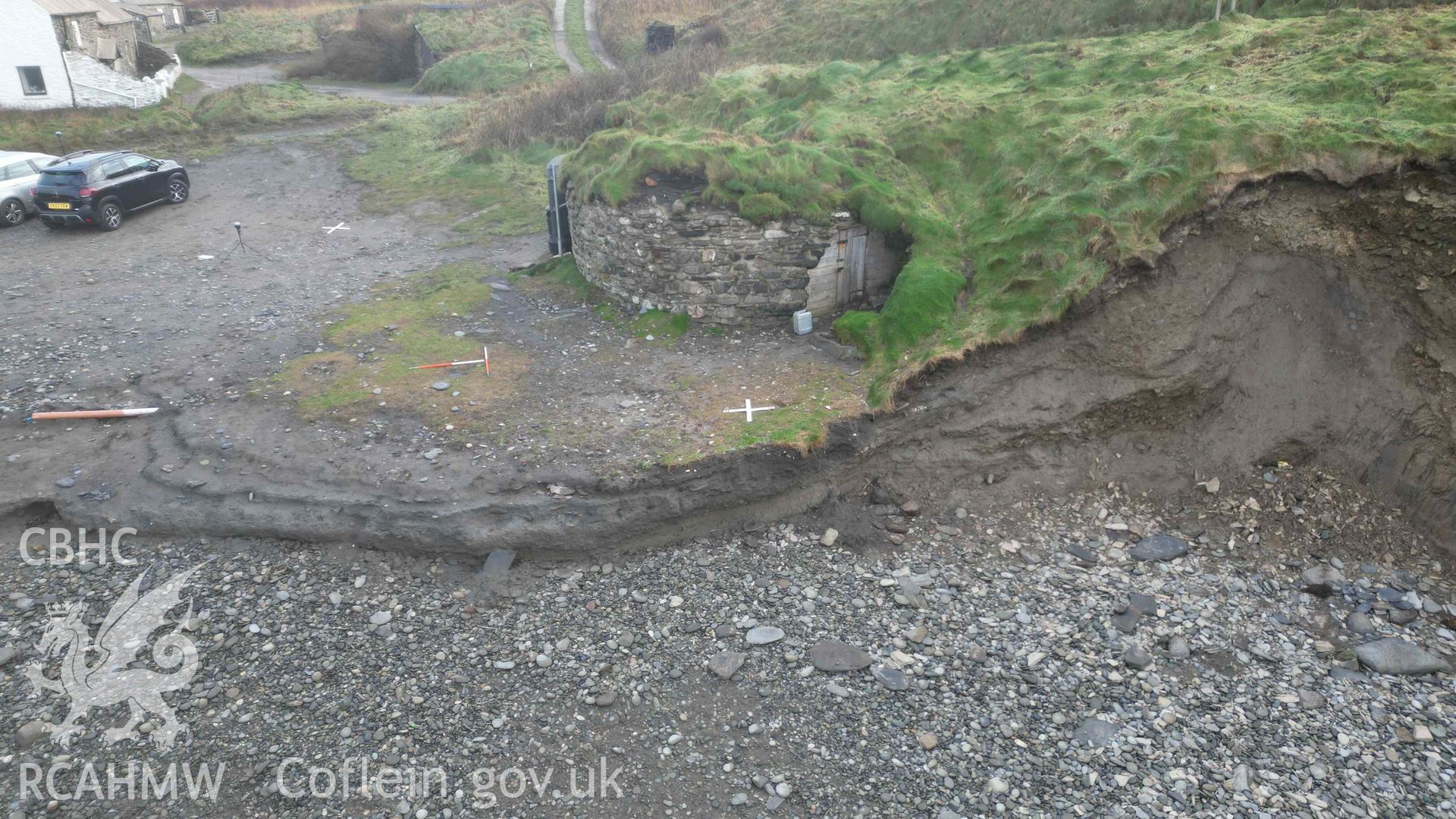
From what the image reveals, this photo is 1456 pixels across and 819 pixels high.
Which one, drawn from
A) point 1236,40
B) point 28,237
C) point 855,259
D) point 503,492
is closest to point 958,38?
point 1236,40

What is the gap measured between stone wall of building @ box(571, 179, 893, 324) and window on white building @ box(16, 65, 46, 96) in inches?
1056

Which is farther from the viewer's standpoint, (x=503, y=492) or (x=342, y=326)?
(x=342, y=326)

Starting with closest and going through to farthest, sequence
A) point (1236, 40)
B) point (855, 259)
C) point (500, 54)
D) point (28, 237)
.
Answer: point (855, 259), point (1236, 40), point (28, 237), point (500, 54)

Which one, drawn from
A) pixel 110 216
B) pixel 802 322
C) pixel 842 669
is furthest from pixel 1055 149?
pixel 110 216

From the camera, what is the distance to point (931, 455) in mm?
11031

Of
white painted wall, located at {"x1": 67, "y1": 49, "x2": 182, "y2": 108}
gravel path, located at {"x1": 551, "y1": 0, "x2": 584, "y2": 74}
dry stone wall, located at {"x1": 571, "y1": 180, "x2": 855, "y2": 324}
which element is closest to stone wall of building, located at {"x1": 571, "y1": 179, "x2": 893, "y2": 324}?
dry stone wall, located at {"x1": 571, "y1": 180, "x2": 855, "y2": 324}

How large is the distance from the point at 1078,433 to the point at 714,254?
6.15 meters

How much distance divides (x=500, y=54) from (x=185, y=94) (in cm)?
1231

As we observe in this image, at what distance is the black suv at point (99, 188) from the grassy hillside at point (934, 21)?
17.9 m

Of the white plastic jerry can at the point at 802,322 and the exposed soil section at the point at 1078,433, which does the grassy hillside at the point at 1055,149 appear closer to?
the exposed soil section at the point at 1078,433

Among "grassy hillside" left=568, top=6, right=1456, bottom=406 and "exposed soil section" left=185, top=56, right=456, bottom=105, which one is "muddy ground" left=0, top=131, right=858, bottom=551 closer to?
"grassy hillside" left=568, top=6, right=1456, bottom=406

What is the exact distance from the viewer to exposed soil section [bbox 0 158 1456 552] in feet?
32.8

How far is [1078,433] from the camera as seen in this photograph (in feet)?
36.6

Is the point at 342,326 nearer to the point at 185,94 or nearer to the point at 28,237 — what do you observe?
the point at 28,237
